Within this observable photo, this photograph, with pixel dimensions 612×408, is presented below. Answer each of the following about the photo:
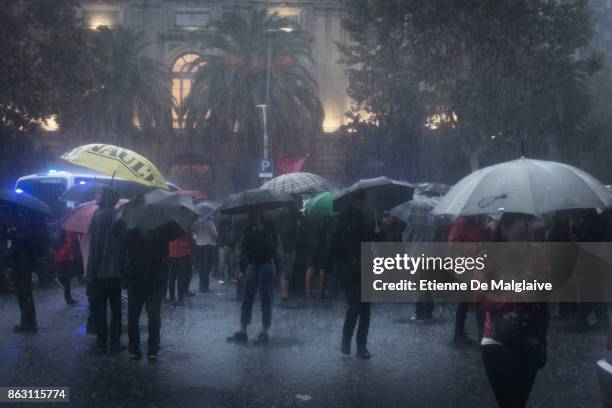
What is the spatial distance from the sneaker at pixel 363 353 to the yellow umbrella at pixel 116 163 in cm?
290

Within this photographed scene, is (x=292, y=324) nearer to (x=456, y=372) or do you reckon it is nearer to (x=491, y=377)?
(x=456, y=372)

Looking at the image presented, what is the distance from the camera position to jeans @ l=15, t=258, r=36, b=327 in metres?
9.93

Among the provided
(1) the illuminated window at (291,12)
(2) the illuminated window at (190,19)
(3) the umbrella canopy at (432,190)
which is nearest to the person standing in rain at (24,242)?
(3) the umbrella canopy at (432,190)

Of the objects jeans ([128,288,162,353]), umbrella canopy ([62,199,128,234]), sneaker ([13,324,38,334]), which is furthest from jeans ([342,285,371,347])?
sneaker ([13,324,38,334])

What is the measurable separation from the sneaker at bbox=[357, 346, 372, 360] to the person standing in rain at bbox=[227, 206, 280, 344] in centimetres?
137

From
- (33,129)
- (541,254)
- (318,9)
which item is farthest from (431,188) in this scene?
(318,9)

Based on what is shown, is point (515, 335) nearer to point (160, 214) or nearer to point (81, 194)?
point (160, 214)

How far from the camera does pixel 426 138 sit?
37188 mm

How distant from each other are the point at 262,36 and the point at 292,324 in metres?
26.7

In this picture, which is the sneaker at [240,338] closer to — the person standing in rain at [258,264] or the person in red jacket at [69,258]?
the person standing in rain at [258,264]

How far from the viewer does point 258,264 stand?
9.50 m

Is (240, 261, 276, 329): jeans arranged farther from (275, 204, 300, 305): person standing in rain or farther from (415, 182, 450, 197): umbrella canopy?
(415, 182, 450, 197): umbrella canopy

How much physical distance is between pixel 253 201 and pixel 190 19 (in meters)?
36.9

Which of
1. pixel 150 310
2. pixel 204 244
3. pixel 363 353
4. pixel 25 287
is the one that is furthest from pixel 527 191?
pixel 204 244
